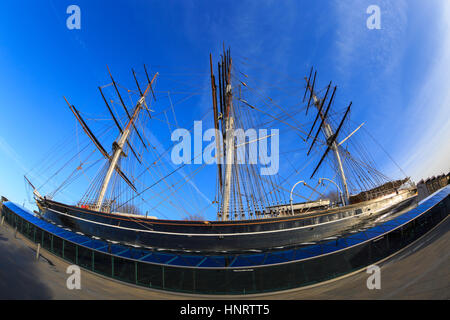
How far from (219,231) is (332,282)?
4125 millimetres

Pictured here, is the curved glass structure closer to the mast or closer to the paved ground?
the paved ground

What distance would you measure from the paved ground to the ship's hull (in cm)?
215

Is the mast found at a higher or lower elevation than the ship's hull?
higher

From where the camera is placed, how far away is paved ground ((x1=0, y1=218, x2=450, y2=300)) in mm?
3111

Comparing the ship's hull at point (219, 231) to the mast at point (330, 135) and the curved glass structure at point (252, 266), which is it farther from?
the mast at point (330, 135)

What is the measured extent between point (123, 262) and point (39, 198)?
1318cm

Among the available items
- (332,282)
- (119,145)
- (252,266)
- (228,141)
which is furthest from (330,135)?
(119,145)

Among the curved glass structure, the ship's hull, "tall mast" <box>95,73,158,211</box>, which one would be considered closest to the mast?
the ship's hull

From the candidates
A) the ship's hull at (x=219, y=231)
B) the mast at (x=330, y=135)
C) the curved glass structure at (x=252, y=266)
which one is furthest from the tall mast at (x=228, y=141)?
the mast at (x=330, y=135)

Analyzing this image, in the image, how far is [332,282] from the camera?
168 inches
